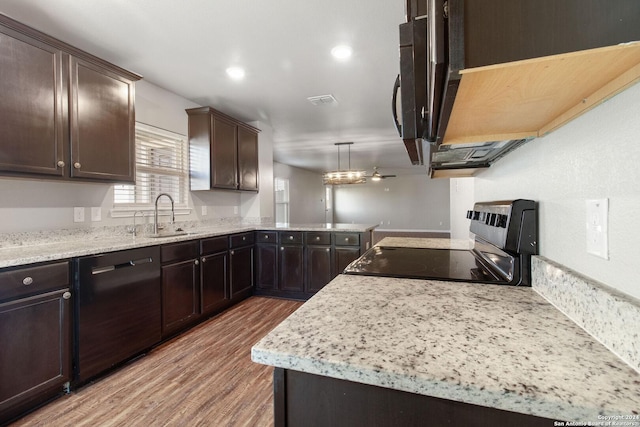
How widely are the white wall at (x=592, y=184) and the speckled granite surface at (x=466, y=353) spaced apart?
14 cm

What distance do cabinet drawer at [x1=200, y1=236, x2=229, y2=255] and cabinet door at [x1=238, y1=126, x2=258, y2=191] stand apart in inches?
35.2

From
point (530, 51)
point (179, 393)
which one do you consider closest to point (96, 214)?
point (179, 393)

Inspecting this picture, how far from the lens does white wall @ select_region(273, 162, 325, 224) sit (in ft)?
29.3

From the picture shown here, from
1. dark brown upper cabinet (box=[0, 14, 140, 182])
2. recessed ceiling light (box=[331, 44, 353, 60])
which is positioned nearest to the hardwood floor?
dark brown upper cabinet (box=[0, 14, 140, 182])

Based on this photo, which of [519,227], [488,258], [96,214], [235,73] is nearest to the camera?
[519,227]

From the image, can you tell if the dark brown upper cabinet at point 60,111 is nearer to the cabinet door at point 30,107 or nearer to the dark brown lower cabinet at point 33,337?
the cabinet door at point 30,107

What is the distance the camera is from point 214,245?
298 centimetres

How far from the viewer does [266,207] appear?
14.5 ft

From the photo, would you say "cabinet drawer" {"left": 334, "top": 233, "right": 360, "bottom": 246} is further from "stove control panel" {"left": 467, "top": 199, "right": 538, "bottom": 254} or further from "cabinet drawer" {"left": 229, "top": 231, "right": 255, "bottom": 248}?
"stove control panel" {"left": 467, "top": 199, "right": 538, "bottom": 254}

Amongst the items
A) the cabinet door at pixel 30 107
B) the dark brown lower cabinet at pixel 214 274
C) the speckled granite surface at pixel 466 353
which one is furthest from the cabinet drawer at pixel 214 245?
the speckled granite surface at pixel 466 353

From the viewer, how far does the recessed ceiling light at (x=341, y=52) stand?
232 centimetres

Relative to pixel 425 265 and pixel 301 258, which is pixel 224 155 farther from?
pixel 425 265

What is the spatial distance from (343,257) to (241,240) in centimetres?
124

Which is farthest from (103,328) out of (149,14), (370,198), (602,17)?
(370,198)
